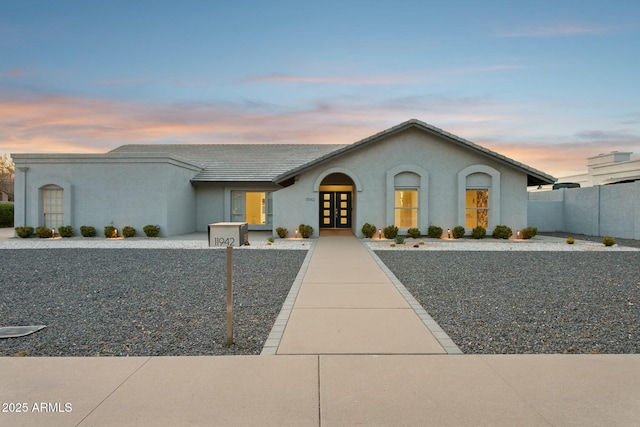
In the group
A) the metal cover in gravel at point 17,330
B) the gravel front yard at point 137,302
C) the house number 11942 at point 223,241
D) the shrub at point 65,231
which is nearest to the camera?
the house number 11942 at point 223,241

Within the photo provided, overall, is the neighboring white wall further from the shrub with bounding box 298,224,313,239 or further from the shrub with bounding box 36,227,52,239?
the shrub with bounding box 36,227,52,239

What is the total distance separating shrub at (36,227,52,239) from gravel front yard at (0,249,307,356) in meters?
8.09

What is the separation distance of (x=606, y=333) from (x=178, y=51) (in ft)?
64.7

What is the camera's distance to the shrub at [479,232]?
19781 millimetres

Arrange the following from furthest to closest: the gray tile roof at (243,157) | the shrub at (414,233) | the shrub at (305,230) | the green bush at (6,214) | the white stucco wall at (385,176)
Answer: the green bush at (6,214)
the gray tile roof at (243,157)
the white stucco wall at (385,176)
the shrub at (305,230)
the shrub at (414,233)

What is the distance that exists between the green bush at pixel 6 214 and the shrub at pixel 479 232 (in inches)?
1351

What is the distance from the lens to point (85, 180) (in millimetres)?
20891

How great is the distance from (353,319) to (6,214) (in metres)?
35.5

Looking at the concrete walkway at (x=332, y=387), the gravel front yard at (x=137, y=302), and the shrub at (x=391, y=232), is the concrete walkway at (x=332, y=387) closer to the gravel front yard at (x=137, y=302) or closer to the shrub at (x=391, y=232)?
the gravel front yard at (x=137, y=302)

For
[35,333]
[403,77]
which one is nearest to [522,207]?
[403,77]

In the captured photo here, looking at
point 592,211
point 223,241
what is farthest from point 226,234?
point 592,211

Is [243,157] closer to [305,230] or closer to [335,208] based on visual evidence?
[335,208]

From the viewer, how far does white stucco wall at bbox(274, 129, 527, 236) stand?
66.1ft

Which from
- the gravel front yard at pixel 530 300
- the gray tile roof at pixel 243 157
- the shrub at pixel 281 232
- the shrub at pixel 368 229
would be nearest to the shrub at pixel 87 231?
→ the gray tile roof at pixel 243 157
